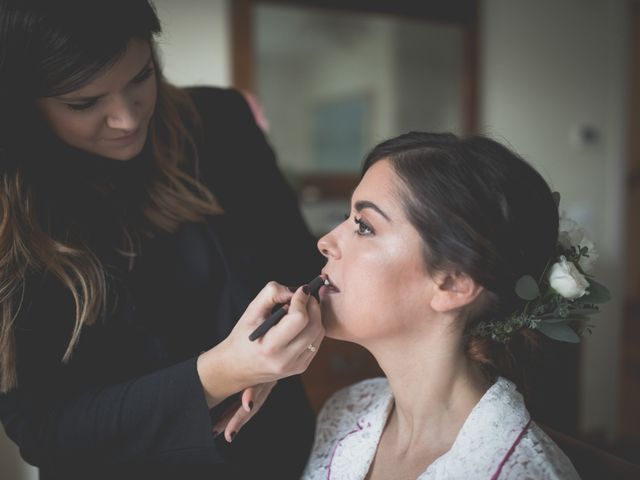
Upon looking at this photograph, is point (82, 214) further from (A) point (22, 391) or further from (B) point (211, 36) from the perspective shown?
(B) point (211, 36)

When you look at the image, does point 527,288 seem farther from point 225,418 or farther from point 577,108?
point 577,108

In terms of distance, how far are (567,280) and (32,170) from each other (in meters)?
1.03

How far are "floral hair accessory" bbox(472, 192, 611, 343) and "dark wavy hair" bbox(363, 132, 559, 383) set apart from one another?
0.03m

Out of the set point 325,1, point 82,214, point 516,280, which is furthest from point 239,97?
point 325,1

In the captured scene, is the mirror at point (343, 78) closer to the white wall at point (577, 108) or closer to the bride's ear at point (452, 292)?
the white wall at point (577, 108)

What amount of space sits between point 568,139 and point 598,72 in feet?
1.59

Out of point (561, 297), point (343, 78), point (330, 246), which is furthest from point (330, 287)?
point (343, 78)

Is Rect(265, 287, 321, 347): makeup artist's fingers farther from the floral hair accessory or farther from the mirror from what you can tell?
the mirror

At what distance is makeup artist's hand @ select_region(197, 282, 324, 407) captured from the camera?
3.22 feet

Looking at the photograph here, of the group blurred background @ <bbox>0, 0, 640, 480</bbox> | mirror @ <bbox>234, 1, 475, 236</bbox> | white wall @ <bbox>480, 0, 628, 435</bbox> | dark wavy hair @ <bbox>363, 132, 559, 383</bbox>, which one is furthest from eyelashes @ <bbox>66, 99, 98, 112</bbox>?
white wall @ <bbox>480, 0, 628, 435</bbox>

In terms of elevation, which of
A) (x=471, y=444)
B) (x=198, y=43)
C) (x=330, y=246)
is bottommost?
(x=471, y=444)

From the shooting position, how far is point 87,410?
1.15 meters

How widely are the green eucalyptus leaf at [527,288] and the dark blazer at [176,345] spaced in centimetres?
48

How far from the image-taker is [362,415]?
4.74 feet
